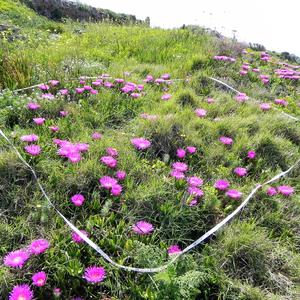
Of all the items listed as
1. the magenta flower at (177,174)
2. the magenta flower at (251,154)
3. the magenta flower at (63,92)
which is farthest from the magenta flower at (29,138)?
the magenta flower at (251,154)

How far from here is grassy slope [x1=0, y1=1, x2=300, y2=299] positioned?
2.12 metres

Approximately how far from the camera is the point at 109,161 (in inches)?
109

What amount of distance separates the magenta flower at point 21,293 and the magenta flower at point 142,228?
72 centimetres

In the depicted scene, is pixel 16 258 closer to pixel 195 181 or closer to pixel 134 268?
pixel 134 268

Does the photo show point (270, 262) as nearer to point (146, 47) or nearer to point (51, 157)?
point (51, 157)

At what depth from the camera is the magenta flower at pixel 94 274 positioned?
1983 mm

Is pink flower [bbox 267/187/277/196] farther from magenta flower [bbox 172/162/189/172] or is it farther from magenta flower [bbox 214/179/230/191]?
magenta flower [bbox 172/162/189/172]

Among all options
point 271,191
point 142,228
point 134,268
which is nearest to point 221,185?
point 271,191

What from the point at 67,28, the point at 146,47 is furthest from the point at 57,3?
the point at 146,47

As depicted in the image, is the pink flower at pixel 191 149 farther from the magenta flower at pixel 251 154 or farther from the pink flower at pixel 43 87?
the pink flower at pixel 43 87

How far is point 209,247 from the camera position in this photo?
2334 millimetres

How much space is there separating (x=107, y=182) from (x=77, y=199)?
0.85 ft

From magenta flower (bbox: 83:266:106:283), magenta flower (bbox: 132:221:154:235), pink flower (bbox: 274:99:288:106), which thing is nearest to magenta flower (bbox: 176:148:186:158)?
magenta flower (bbox: 132:221:154:235)

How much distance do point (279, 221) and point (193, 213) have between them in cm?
69
